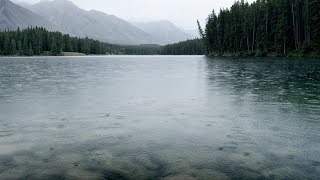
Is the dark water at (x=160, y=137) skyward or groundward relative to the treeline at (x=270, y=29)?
groundward

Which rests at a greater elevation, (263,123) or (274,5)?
(274,5)

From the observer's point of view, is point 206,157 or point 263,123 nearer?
point 206,157

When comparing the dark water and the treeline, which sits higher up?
the treeline

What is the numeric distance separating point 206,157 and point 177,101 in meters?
12.1

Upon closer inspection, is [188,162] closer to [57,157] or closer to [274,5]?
[57,157]

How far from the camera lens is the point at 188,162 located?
34.1 ft

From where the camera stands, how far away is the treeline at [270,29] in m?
93.4

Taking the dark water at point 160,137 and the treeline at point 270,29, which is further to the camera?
the treeline at point 270,29

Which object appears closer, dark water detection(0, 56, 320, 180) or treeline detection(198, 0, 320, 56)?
dark water detection(0, 56, 320, 180)

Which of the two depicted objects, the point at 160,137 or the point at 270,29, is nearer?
the point at 160,137

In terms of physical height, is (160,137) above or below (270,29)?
below

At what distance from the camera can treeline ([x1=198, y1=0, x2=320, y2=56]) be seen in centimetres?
9344

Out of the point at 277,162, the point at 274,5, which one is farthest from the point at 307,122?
the point at 274,5

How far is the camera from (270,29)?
112125 millimetres
